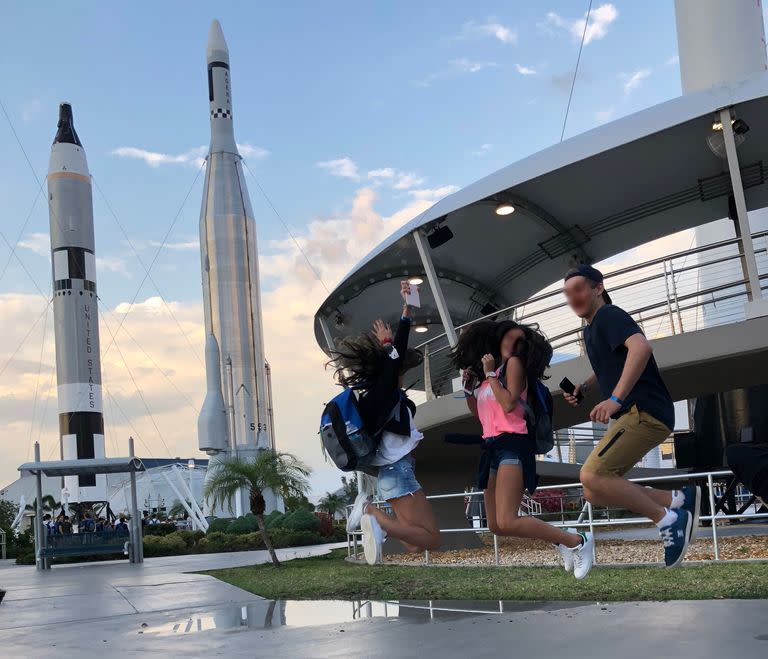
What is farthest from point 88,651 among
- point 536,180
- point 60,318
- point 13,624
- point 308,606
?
point 60,318

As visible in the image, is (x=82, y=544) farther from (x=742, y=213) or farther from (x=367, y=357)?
(x=367, y=357)

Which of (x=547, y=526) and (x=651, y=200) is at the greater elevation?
(x=651, y=200)

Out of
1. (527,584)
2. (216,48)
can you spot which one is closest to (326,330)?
(527,584)

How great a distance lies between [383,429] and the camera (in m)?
5.96

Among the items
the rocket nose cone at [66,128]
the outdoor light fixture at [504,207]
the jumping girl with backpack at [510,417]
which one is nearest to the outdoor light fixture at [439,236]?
the outdoor light fixture at [504,207]

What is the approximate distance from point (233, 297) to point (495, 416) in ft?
148

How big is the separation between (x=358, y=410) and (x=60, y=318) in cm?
4344

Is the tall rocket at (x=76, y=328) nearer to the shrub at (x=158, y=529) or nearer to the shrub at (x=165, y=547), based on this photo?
the shrub at (x=158, y=529)

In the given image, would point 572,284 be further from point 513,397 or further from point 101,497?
point 101,497

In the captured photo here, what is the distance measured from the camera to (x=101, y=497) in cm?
4725

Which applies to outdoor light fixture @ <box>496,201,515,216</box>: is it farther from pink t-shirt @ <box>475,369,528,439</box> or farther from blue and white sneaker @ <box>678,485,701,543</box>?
blue and white sneaker @ <box>678,485,701,543</box>

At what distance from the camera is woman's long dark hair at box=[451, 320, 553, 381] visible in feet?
18.7

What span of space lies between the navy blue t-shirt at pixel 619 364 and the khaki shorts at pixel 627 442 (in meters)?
0.04

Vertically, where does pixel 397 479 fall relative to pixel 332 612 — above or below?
above
